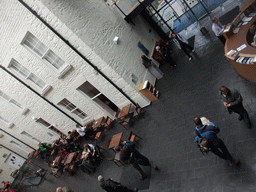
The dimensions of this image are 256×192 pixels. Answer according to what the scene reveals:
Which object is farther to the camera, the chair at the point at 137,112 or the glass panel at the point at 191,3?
the glass panel at the point at 191,3

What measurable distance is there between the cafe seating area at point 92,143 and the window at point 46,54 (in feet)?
13.9

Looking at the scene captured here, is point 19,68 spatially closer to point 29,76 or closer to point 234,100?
point 29,76

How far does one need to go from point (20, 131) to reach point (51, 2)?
440 inches

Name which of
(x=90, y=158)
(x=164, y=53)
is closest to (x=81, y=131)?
(x=90, y=158)

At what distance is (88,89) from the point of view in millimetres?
12664

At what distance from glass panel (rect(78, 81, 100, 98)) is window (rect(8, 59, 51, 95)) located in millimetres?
2107

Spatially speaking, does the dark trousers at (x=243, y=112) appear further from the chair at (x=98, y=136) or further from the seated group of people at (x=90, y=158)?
the chair at (x=98, y=136)

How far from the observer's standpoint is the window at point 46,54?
10562 mm

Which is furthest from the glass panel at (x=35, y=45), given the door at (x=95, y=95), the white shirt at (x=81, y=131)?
the white shirt at (x=81, y=131)

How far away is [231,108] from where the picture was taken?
6.51 m

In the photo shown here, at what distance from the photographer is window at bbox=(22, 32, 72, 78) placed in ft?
34.7

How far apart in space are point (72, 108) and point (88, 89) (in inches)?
89.2

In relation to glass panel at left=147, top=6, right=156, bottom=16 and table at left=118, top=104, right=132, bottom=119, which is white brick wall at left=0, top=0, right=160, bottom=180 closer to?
table at left=118, top=104, right=132, bottom=119

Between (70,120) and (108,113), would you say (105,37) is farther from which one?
(70,120)
